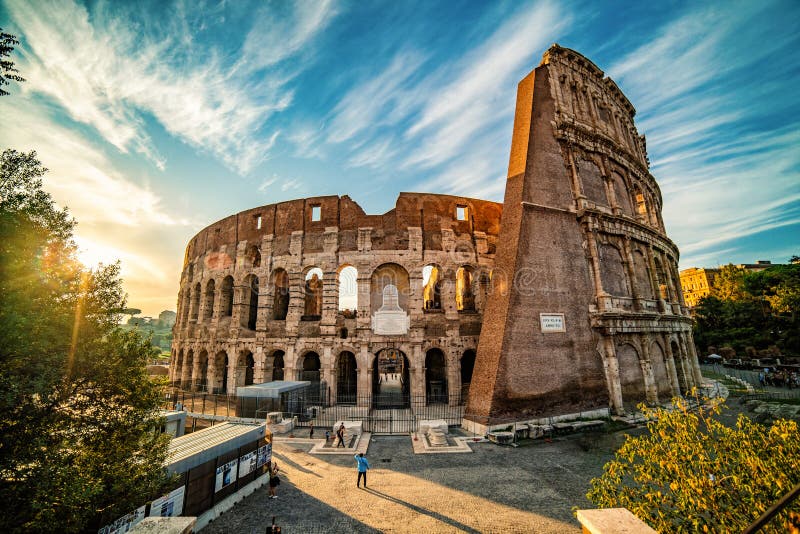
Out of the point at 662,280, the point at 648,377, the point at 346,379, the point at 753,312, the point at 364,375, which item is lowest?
the point at 346,379

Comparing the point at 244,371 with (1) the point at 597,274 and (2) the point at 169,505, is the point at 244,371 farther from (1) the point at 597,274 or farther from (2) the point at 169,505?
(1) the point at 597,274

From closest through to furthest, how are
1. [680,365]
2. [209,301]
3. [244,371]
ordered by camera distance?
[680,365] → [244,371] → [209,301]

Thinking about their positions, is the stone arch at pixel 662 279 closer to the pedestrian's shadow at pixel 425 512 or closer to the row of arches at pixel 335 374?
the row of arches at pixel 335 374

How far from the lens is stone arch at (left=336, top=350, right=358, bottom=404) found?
70.6 feet

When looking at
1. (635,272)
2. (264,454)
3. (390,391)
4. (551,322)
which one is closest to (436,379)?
(390,391)

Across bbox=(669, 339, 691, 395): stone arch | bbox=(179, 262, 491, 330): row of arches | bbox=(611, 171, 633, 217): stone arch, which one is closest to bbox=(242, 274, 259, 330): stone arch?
bbox=(179, 262, 491, 330): row of arches

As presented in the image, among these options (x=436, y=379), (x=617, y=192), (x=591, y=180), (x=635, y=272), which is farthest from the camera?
(x=436, y=379)

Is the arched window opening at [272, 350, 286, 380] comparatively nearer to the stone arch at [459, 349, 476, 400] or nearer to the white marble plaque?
the stone arch at [459, 349, 476, 400]

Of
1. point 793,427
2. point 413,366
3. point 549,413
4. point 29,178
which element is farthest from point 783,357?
point 29,178

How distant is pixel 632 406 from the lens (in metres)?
17.3

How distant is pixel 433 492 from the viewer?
9.75 meters

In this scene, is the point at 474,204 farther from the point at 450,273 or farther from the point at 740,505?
the point at 740,505

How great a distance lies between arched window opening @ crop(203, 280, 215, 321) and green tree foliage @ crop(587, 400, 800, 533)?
1129 inches

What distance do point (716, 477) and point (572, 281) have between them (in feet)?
45.6
